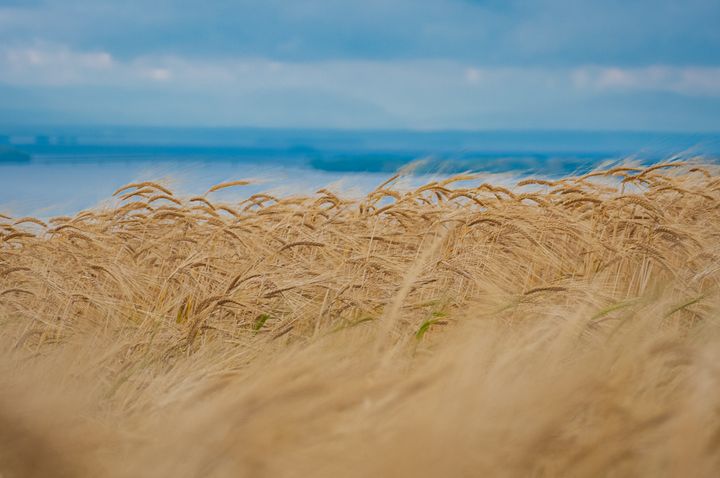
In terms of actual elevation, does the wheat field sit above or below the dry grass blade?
below

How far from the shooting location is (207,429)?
1181mm

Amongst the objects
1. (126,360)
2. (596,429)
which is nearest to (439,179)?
(126,360)

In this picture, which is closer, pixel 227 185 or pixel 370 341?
pixel 370 341

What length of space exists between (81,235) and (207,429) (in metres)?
1.59

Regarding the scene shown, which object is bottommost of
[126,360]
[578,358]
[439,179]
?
[126,360]

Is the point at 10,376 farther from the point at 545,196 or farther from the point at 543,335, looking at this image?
the point at 545,196

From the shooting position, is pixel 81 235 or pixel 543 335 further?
pixel 81 235

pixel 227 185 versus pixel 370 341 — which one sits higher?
pixel 227 185

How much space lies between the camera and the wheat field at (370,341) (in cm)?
117

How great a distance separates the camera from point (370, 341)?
1504mm

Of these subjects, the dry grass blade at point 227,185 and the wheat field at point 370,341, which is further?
the dry grass blade at point 227,185

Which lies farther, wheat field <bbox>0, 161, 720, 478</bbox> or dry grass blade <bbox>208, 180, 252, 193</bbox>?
Result: dry grass blade <bbox>208, 180, 252, 193</bbox>

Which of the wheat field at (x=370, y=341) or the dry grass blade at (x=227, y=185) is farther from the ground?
the dry grass blade at (x=227, y=185)

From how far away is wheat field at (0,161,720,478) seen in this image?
1175 mm
